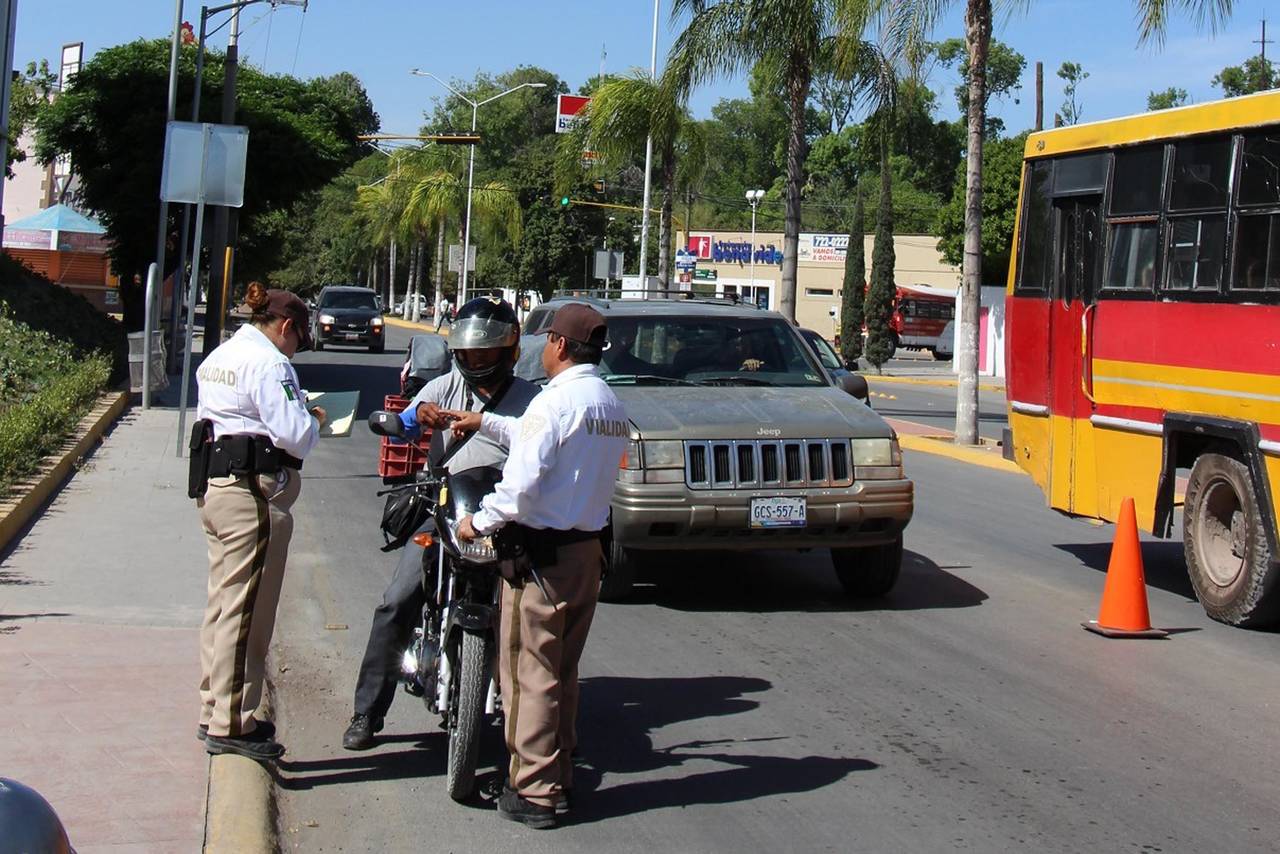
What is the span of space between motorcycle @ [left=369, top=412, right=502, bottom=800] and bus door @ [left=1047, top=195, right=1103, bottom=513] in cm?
672

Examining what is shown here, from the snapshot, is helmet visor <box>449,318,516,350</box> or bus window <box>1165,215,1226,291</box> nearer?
helmet visor <box>449,318,516,350</box>

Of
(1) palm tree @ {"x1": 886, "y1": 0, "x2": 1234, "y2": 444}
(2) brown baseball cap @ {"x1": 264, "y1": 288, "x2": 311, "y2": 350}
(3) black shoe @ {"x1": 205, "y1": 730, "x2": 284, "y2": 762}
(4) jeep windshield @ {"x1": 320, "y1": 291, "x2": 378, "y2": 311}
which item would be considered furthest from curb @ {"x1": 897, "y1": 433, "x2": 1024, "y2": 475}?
(4) jeep windshield @ {"x1": 320, "y1": 291, "x2": 378, "y2": 311}

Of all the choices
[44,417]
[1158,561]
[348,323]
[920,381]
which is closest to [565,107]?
[920,381]

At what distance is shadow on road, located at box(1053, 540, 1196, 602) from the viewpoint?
37.1ft

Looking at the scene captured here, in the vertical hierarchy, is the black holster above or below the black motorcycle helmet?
below

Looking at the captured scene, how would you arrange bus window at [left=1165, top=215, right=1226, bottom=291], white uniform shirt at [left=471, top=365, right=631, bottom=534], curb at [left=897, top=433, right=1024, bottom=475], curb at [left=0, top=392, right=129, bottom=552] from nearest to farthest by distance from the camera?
1. white uniform shirt at [left=471, top=365, right=631, bottom=534]
2. bus window at [left=1165, top=215, right=1226, bottom=291]
3. curb at [left=0, top=392, right=129, bottom=552]
4. curb at [left=897, top=433, right=1024, bottom=475]

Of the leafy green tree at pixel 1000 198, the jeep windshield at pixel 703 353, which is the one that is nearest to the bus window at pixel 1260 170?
the jeep windshield at pixel 703 353

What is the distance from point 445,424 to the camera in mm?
5645

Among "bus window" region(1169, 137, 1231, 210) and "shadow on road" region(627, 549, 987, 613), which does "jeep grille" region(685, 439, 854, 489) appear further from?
"bus window" region(1169, 137, 1231, 210)

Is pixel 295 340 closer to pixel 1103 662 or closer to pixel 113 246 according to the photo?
pixel 1103 662

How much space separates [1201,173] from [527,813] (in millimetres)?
6974

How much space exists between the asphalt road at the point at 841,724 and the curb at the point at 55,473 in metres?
1.97

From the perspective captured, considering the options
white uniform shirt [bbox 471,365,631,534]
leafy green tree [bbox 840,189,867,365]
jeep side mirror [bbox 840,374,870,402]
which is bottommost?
white uniform shirt [bbox 471,365,631,534]

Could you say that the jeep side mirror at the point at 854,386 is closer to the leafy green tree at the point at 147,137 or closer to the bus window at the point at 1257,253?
the bus window at the point at 1257,253
